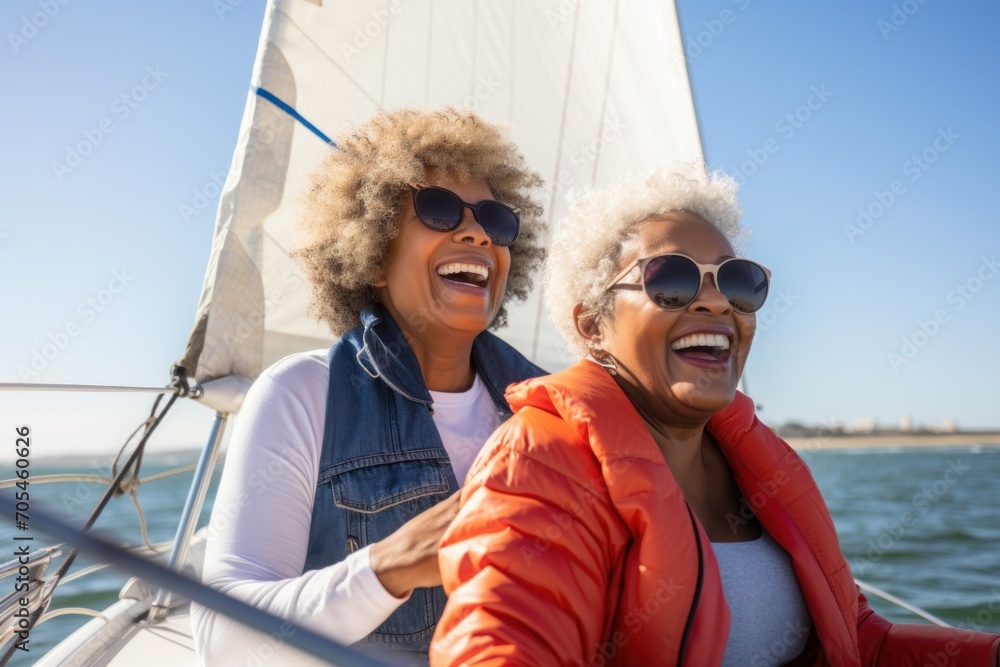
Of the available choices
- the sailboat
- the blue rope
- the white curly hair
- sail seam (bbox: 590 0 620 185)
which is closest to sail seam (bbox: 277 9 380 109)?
the sailboat

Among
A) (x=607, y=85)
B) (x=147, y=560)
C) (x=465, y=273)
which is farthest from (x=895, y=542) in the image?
(x=147, y=560)

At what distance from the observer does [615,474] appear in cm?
121

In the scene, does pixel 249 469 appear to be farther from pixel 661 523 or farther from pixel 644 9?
pixel 644 9

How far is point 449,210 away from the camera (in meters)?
1.92

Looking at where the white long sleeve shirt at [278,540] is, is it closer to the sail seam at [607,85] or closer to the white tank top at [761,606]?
the white tank top at [761,606]

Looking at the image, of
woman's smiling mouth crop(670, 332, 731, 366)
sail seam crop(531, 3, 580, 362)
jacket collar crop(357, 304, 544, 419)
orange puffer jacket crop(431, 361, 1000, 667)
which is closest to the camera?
orange puffer jacket crop(431, 361, 1000, 667)

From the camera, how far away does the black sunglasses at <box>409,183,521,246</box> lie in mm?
1914

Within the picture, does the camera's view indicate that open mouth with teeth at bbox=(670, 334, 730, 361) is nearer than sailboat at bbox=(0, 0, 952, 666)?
Yes

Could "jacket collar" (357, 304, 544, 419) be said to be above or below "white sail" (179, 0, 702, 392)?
below

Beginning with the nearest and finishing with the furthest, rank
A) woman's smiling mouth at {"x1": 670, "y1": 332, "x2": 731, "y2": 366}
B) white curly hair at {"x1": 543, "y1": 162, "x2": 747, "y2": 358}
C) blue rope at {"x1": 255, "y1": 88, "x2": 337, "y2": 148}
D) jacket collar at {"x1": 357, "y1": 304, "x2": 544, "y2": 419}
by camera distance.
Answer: woman's smiling mouth at {"x1": 670, "y1": 332, "x2": 731, "y2": 366} → white curly hair at {"x1": 543, "y1": 162, "x2": 747, "y2": 358} → jacket collar at {"x1": 357, "y1": 304, "x2": 544, "y2": 419} → blue rope at {"x1": 255, "y1": 88, "x2": 337, "y2": 148}

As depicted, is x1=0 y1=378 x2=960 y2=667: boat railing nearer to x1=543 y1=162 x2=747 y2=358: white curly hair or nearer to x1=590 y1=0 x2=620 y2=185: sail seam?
x1=543 y1=162 x2=747 y2=358: white curly hair

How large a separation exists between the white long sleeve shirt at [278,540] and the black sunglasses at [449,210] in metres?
0.44

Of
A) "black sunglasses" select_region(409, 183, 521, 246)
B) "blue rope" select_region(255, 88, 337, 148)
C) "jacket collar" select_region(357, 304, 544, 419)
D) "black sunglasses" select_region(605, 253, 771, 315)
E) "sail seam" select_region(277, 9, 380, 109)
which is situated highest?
"sail seam" select_region(277, 9, 380, 109)

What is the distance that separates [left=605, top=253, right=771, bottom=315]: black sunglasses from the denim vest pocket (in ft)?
1.98
